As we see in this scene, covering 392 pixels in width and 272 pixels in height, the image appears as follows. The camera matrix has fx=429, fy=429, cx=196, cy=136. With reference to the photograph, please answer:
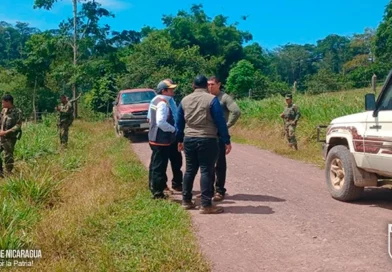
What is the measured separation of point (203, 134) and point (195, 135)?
109 millimetres

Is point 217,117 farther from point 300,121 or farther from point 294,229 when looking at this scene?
point 300,121

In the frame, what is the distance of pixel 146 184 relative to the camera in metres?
7.39

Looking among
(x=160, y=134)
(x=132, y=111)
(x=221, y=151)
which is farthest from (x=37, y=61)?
(x=221, y=151)

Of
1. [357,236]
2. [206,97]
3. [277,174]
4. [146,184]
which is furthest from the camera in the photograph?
[277,174]

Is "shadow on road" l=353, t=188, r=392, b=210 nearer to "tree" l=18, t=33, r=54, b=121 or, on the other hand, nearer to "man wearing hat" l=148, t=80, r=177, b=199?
"man wearing hat" l=148, t=80, r=177, b=199

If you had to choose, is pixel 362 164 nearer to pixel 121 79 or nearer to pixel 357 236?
pixel 357 236

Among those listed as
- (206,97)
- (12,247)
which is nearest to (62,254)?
(12,247)

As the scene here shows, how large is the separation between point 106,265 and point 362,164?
12.0ft

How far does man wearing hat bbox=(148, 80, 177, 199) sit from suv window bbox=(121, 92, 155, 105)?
10185 millimetres

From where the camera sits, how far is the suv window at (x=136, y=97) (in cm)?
1647

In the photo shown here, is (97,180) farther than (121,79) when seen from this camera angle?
No

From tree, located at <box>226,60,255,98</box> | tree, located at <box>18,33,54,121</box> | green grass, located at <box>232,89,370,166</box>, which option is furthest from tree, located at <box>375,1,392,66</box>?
tree, located at <box>18,33,54,121</box>

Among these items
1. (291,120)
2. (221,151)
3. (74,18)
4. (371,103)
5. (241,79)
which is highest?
(74,18)

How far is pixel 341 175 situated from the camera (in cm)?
632
